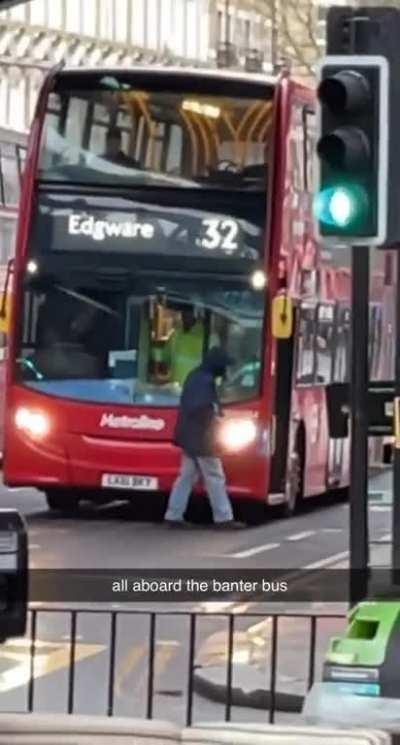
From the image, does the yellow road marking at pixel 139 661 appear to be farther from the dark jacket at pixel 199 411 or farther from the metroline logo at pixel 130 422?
the metroline logo at pixel 130 422

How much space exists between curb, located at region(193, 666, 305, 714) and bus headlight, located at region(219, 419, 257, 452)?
29.5 feet

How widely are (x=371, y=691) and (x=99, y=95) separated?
15.9 m

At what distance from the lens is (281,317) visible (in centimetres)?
2012

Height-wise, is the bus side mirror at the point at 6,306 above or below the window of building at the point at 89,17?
below

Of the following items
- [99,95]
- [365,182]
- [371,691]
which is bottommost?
[371,691]

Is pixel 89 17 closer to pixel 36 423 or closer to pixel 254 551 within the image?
pixel 36 423

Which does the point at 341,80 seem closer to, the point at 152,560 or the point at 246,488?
the point at 152,560

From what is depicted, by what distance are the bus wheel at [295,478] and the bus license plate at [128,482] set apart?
1.36m

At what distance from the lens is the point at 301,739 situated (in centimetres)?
532

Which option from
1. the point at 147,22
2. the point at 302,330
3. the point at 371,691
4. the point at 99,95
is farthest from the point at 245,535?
the point at 147,22

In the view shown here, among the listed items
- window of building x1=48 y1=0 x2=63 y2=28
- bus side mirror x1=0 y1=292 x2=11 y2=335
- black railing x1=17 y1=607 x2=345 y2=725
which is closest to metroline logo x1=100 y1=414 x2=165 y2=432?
bus side mirror x1=0 y1=292 x2=11 y2=335

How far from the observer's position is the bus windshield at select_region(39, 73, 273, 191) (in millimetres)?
20688

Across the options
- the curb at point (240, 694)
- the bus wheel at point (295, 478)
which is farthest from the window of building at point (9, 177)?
the curb at point (240, 694)

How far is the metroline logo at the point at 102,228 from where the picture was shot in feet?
67.8
